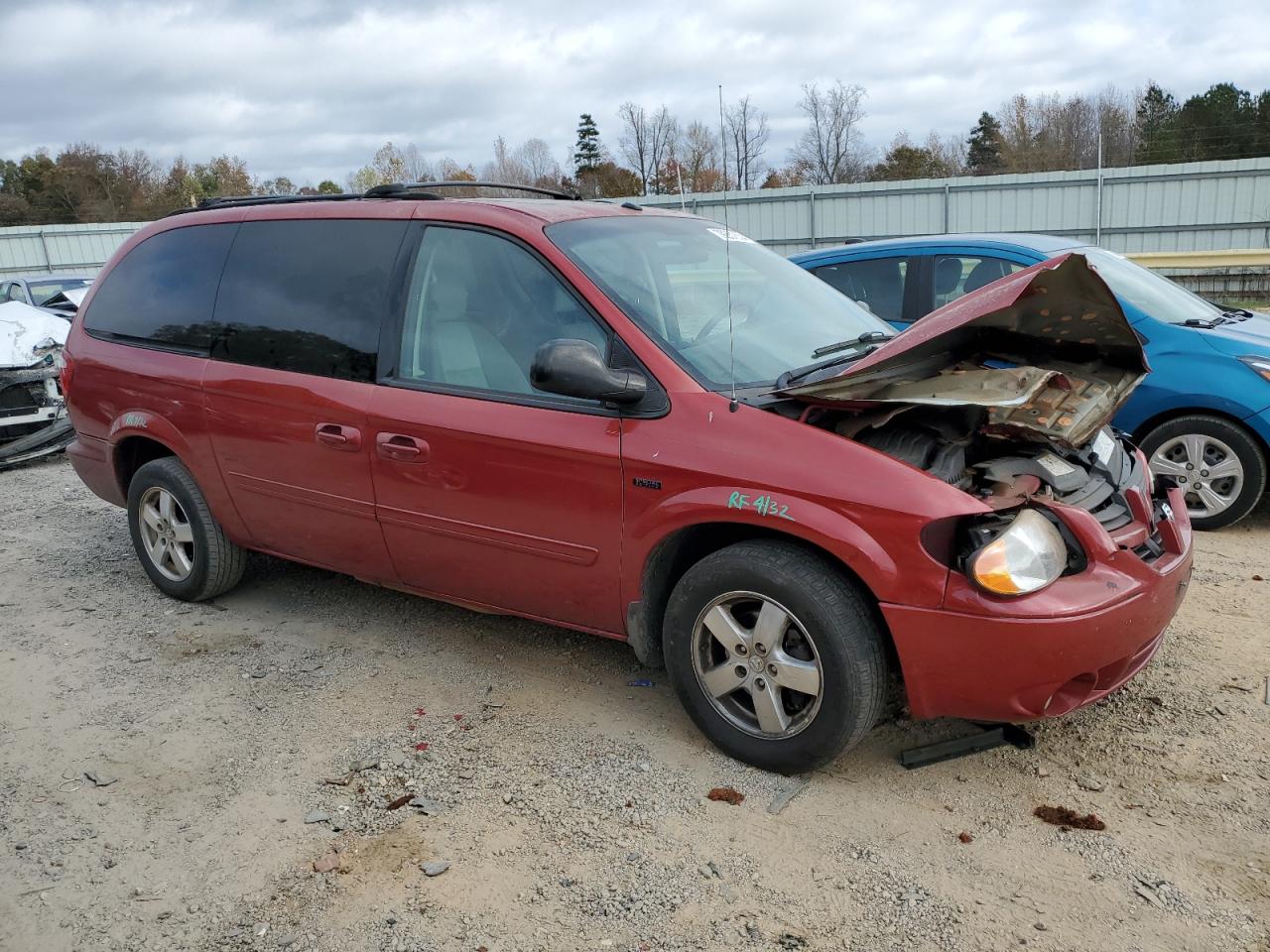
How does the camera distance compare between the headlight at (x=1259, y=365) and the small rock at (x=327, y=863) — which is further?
the headlight at (x=1259, y=365)

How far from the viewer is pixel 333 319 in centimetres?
418

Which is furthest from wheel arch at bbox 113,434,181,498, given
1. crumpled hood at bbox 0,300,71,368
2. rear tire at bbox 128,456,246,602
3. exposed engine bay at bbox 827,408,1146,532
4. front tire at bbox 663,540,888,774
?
crumpled hood at bbox 0,300,71,368

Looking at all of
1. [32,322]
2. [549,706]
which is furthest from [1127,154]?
[549,706]

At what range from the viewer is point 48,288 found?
14.0 m

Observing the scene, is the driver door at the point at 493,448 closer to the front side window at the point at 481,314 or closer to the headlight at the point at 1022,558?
the front side window at the point at 481,314

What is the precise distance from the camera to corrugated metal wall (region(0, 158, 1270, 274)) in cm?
1970

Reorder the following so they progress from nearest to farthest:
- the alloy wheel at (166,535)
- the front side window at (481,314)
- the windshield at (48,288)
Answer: the front side window at (481,314) → the alloy wheel at (166,535) → the windshield at (48,288)

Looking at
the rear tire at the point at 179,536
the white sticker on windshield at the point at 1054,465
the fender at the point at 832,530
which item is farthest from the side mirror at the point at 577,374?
the rear tire at the point at 179,536

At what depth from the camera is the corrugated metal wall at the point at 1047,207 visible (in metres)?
19.7

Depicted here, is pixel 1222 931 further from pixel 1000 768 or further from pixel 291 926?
pixel 291 926

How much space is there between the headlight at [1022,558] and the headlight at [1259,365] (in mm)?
3442

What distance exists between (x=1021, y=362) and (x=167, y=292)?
3926mm

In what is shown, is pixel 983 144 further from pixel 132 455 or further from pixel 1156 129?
pixel 132 455

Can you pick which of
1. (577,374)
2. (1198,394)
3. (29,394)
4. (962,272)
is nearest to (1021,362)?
(577,374)
